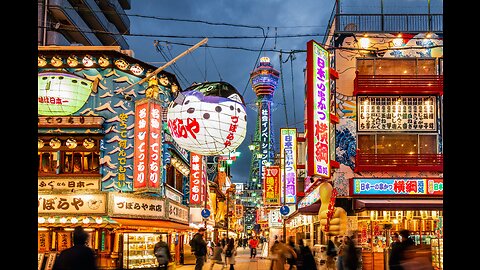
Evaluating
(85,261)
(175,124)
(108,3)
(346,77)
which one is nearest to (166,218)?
(346,77)

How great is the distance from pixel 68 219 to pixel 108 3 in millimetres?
33093

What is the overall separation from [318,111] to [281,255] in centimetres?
637

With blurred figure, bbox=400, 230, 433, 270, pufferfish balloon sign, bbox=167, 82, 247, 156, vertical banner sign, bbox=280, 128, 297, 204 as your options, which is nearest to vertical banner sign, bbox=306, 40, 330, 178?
pufferfish balloon sign, bbox=167, 82, 247, 156

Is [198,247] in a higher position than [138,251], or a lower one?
higher

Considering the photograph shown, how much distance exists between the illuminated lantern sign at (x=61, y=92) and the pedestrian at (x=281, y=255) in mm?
11292

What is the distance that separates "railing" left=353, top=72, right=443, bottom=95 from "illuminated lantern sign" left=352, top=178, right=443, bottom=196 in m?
3.77

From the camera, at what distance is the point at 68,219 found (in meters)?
24.1

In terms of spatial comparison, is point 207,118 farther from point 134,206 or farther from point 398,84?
point 398,84

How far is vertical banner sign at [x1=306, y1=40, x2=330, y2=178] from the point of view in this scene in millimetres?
21875

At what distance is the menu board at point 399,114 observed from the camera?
25.8 metres

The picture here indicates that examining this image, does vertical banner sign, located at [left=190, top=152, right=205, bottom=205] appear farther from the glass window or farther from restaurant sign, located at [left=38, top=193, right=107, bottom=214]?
the glass window

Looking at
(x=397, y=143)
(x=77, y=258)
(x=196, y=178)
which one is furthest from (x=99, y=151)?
(x=77, y=258)

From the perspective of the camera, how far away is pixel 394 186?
25.2 meters
